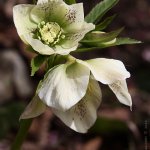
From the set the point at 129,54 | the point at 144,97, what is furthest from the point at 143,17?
the point at 144,97

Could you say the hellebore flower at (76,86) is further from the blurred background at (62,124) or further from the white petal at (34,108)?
the blurred background at (62,124)

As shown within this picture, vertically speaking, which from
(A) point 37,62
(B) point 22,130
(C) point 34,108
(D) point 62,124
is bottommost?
(D) point 62,124

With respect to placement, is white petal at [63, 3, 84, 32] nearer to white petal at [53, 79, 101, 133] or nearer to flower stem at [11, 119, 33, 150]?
white petal at [53, 79, 101, 133]

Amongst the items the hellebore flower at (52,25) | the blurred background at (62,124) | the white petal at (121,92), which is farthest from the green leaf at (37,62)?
the blurred background at (62,124)

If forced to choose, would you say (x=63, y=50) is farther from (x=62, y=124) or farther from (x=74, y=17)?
(x=62, y=124)

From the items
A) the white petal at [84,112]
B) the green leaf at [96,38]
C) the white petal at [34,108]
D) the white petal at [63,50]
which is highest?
the green leaf at [96,38]

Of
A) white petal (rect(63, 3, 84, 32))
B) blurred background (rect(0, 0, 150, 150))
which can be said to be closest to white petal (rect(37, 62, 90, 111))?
white petal (rect(63, 3, 84, 32))

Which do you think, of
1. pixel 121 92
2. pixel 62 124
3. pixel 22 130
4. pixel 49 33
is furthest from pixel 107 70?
pixel 62 124
